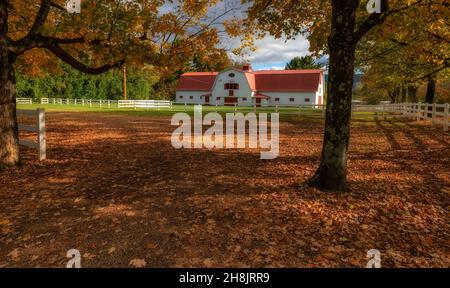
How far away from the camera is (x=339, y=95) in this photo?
580 cm

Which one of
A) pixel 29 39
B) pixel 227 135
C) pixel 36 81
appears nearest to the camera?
pixel 29 39

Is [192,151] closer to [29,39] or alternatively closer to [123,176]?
[123,176]

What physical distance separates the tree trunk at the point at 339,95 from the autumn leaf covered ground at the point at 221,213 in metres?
0.43

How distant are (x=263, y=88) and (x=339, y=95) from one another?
56939 millimetres

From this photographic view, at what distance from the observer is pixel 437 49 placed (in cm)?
1522

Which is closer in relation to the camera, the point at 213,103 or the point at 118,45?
the point at 118,45

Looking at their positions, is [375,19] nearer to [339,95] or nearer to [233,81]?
[339,95]

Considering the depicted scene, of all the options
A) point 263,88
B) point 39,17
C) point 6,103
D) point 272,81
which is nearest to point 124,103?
point 263,88

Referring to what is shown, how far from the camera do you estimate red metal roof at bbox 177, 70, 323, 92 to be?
5834 cm

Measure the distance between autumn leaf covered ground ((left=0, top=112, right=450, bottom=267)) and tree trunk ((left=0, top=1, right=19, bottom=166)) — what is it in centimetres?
51

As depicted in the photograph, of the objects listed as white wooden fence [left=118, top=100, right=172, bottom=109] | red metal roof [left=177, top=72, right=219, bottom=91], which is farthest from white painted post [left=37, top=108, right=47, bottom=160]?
red metal roof [left=177, top=72, right=219, bottom=91]

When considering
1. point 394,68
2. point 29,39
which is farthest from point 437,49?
point 29,39
